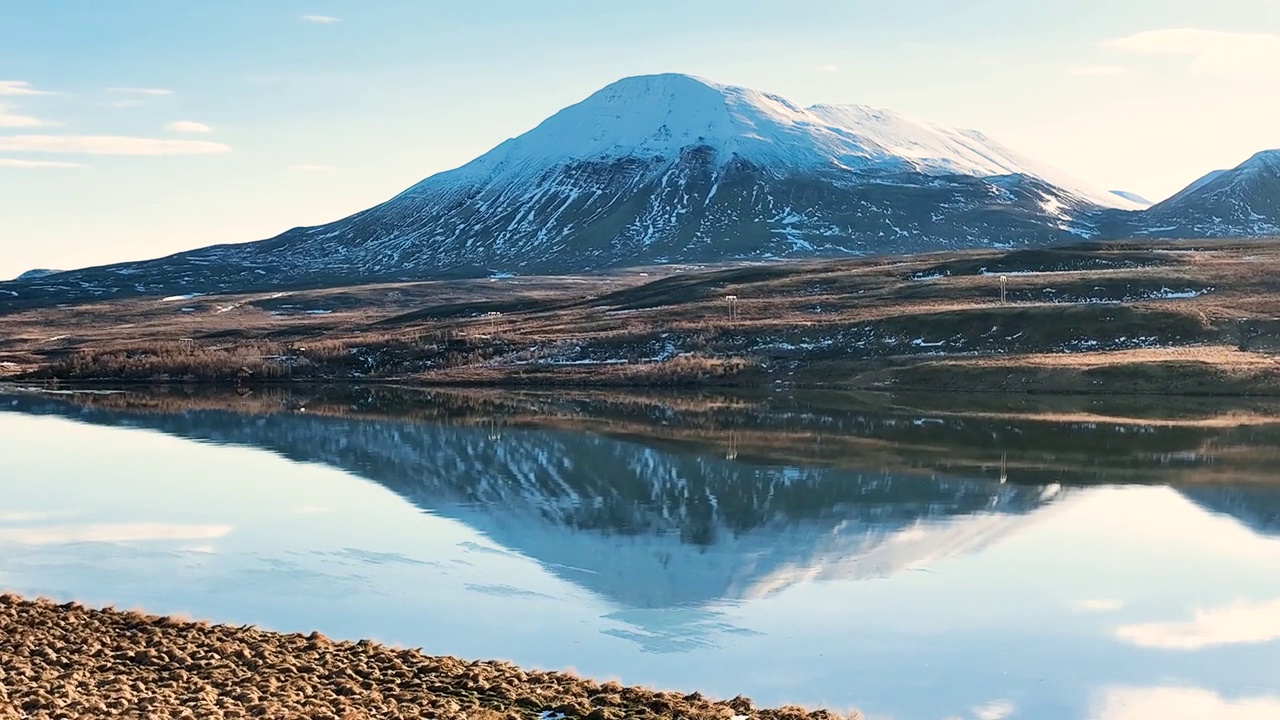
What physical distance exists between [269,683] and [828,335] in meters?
72.5

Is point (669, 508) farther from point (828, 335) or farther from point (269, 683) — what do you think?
point (828, 335)

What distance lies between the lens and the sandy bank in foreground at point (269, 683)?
1758cm

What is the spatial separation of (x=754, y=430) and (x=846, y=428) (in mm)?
4402

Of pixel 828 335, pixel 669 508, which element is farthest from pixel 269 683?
pixel 828 335

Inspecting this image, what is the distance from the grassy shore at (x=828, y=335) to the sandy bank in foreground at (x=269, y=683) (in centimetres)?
5653

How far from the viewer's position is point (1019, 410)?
2542 inches

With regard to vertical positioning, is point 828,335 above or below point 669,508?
above

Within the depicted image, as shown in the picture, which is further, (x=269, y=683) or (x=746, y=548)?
(x=746, y=548)

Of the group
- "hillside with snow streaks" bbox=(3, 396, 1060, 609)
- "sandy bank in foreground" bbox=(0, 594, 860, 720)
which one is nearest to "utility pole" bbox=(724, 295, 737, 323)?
"hillside with snow streaks" bbox=(3, 396, 1060, 609)

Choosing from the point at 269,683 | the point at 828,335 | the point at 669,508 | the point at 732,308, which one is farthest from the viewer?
the point at 732,308

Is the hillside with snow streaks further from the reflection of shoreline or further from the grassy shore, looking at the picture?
the grassy shore

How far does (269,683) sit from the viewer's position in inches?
750

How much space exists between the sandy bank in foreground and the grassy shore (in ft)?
185

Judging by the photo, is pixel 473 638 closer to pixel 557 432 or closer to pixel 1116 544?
pixel 1116 544
